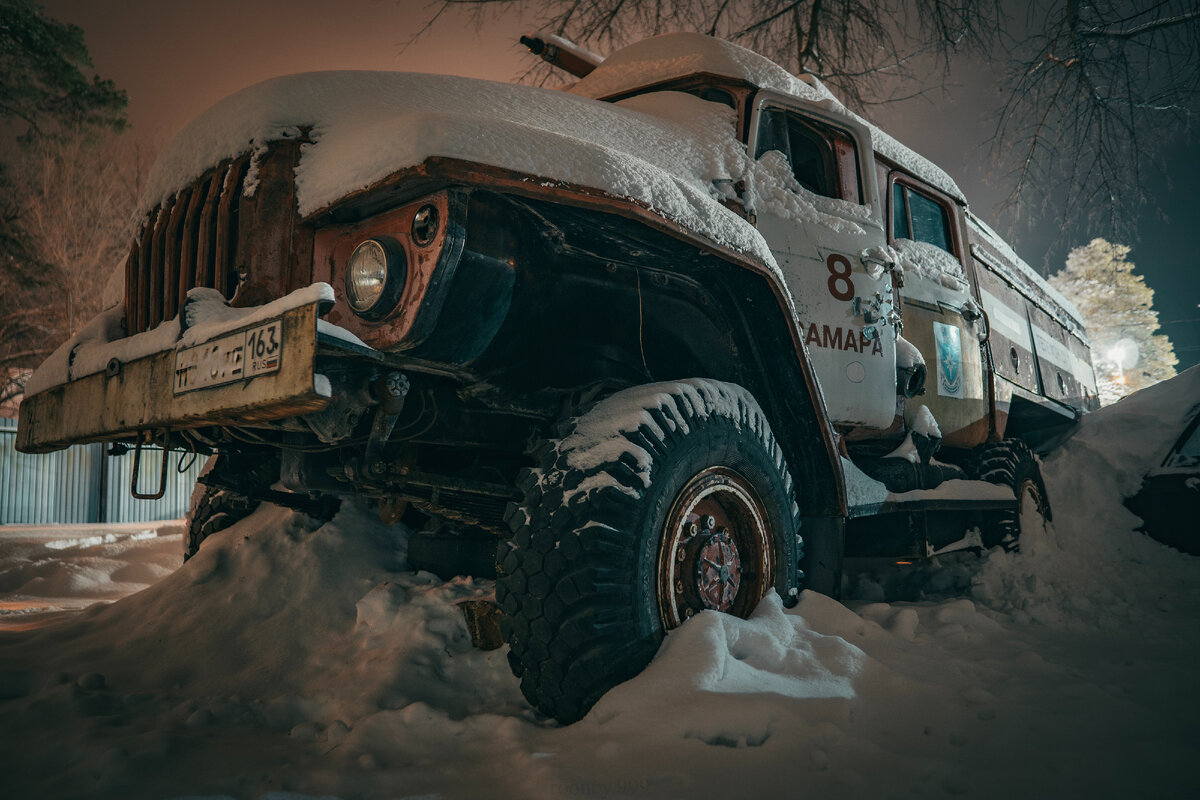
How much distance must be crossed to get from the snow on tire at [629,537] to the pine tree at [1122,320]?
41047mm

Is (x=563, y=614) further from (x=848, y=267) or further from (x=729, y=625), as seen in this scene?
(x=848, y=267)

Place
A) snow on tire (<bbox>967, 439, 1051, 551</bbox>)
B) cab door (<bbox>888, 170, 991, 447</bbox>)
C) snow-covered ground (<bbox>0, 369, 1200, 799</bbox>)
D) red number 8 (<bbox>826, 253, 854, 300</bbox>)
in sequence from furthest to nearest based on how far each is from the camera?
1. snow on tire (<bbox>967, 439, 1051, 551</bbox>)
2. cab door (<bbox>888, 170, 991, 447</bbox>)
3. red number 8 (<bbox>826, 253, 854, 300</bbox>)
4. snow-covered ground (<bbox>0, 369, 1200, 799</bbox>)

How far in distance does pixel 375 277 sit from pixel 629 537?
3.36 ft

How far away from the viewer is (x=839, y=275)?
3500mm

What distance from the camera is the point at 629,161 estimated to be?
7.50 ft

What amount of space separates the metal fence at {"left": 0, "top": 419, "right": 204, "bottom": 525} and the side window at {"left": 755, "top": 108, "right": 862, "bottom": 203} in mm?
12267

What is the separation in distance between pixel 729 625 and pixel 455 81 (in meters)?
2.11

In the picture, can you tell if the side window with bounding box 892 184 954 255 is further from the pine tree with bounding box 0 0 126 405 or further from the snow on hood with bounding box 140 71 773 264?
the pine tree with bounding box 0 0 126 405

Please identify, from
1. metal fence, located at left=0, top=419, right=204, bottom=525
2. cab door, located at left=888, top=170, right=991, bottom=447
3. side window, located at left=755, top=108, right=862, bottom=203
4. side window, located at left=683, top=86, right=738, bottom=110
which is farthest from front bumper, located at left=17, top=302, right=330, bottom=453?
metal fence, located at left=0, top=419, right=204, bottom=525

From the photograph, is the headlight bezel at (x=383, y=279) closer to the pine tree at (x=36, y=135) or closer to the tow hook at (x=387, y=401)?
the tow hook at (x=387, y=401)

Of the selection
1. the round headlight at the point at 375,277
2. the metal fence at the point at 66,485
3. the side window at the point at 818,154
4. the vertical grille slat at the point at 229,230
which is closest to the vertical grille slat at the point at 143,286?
the vertical grille slat at the point at 229,230

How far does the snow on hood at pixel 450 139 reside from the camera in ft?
6.60

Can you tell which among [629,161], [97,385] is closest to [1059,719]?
[629,161]

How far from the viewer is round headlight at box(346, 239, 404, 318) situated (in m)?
2.04
